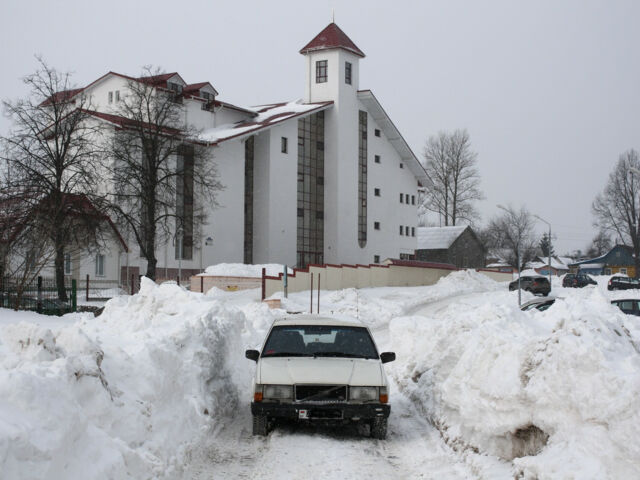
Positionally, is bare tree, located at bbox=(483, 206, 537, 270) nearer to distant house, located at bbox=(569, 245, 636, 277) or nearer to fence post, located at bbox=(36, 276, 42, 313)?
distant house, located at bbox=(569, 245, 636, 277)

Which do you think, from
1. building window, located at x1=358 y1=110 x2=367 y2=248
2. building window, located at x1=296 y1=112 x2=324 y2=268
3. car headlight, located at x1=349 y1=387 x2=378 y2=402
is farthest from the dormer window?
car headlight, located at x1=349 y1=387 x2=378 y2=402

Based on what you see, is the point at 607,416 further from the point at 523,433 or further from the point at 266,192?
the point at 266,192

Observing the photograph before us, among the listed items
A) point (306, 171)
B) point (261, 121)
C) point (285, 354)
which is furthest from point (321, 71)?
point (285, 354)

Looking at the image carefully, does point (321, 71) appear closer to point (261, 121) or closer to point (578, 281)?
point (261, 121)

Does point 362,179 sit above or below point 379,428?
above

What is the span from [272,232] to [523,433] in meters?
44.3

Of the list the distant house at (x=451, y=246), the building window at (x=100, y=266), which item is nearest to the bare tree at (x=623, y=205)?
the distant house at (x=451, y=246)

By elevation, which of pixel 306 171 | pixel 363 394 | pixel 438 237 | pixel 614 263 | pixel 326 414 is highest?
pixel 306 171

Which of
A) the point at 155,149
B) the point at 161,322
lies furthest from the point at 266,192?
the point at 161,322

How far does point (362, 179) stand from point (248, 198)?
34.4 feet

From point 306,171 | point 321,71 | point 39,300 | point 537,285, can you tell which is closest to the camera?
point 39,300

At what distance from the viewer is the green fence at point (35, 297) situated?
2356 cm

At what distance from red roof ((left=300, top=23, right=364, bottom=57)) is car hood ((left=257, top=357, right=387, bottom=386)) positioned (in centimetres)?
4855

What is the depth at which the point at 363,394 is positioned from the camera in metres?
9.59
